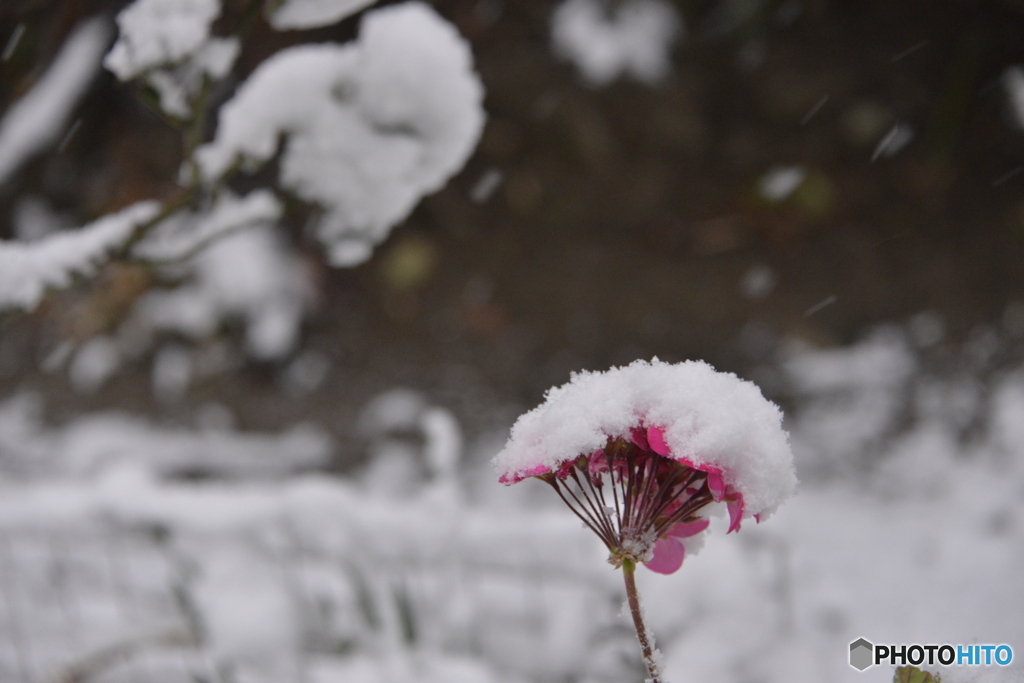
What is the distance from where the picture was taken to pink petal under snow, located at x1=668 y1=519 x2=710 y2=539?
0.43 metres

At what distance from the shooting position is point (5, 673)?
1.27 m

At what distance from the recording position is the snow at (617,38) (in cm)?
242

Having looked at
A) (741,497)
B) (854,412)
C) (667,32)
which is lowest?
(741,497)

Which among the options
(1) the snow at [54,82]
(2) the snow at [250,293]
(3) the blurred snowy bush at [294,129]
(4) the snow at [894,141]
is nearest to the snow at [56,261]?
(3) the blurred snowy bush at [294,129]

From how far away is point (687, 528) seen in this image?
17.0 inches

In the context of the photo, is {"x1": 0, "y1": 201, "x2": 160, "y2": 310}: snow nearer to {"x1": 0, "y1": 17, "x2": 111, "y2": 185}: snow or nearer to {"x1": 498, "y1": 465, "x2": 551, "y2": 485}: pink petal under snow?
{"x1": 498, "y1": 465, "x2": 551, "y2": 485}: pink petal under snow

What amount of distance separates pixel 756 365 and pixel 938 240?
67cm

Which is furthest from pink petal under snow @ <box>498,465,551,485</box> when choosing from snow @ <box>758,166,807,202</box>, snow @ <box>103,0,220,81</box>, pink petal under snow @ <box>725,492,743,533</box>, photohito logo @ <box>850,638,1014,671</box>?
snow @ <box>758,166,807,202</box>

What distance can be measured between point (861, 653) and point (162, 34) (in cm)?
80

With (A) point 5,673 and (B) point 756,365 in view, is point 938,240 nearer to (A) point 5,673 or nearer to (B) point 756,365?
(B) point 756,365

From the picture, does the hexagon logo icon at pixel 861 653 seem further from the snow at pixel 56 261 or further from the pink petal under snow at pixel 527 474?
the snow at pixel 56 261

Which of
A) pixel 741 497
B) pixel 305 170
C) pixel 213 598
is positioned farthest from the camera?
pixel 213 598

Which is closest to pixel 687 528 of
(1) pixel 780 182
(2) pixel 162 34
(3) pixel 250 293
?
(2) pixel 162 34

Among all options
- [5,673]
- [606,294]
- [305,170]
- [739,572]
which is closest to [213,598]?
[5,673]
